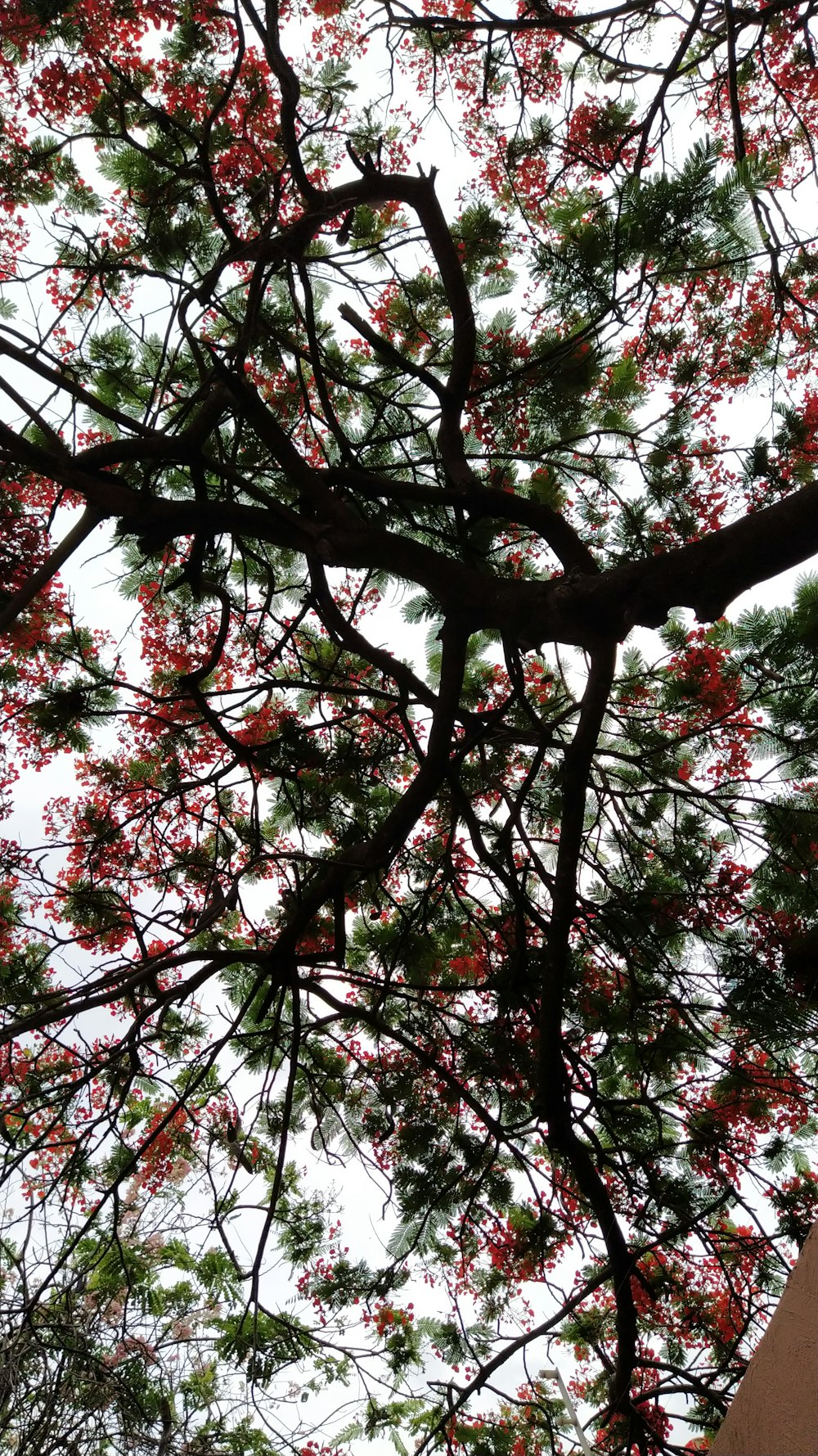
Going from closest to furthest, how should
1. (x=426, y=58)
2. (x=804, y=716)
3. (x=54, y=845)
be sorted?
(x=54, y=845)
(x=804, y=716)
(x=426, y=58)

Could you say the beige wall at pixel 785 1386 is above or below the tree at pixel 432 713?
below

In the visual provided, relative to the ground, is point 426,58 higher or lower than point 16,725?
higher

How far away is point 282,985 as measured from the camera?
2.82m

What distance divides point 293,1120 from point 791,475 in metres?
3.52

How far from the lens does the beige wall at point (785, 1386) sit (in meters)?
1.19

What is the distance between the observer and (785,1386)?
4.13 feet

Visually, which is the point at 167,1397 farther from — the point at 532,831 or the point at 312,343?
the point at 312,343

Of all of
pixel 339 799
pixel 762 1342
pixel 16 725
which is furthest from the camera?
pixel 339 799

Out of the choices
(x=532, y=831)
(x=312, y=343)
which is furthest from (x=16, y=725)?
(x=532, y=831)

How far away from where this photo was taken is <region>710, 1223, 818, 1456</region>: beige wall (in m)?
1.19

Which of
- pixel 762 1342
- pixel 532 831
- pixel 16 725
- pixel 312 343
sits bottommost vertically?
pixel 762 1342

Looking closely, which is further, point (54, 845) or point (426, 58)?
point (426, 58)

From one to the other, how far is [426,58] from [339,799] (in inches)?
Answer: 146

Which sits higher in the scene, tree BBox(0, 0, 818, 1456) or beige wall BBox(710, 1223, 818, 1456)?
tree BBox(0, 0, 818, 1456)
